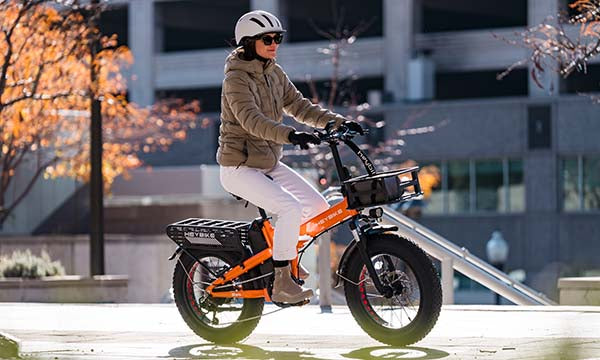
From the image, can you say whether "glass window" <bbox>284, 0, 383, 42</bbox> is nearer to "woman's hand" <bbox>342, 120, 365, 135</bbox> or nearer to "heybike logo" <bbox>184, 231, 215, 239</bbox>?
"heybike logo" <bbox>184, 231, 215, 239</bbox>

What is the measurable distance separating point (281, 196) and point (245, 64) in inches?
32.8

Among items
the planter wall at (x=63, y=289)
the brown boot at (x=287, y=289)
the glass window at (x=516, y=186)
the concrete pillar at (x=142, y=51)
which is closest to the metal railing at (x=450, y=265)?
the brown boot at (x=287, y=289)

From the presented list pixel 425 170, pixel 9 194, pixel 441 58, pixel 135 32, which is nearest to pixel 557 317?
pixel 9 194

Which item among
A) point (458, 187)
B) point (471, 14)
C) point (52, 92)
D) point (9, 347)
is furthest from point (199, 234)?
point (471, 14)

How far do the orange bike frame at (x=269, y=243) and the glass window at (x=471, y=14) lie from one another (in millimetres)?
47937

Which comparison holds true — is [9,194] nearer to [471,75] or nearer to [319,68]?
[319,68]

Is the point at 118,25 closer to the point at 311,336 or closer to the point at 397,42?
the point at 397,42

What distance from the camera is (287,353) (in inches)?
340

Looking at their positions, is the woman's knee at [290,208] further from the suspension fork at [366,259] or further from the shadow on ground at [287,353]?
the shadow on ground at [287,353]

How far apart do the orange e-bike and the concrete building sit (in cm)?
3484

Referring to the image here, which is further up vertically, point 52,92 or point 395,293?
point 52,92

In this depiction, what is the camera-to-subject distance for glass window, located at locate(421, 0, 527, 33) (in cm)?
5834

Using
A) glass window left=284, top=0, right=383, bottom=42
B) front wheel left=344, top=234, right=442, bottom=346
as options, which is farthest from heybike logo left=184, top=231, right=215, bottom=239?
glass window left=284, top=0, right=383, bottom=42

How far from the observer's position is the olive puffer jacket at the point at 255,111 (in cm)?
887
